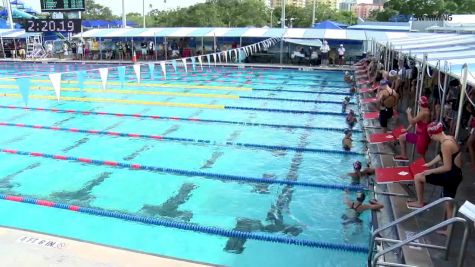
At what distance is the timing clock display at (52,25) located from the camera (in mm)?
24859

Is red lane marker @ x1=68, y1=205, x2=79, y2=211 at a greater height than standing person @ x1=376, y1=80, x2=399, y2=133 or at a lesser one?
lesser

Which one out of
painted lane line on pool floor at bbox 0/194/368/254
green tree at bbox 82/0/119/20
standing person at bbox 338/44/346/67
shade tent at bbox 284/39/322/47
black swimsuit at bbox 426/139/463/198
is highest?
green tree at bbox 82/0/119/20

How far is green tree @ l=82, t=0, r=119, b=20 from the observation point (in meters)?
72.2

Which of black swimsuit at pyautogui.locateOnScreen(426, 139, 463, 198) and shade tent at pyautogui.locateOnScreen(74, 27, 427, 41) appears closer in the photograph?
black swimsuit at pyautogui.locateOnScreen(426, 139, 463, 198)

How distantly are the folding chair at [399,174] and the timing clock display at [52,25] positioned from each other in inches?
911

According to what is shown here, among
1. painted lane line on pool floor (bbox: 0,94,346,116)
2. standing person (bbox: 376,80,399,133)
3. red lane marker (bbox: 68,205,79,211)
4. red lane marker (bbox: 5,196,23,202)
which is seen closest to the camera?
red lane marker (bbox: 68,205,79,211)

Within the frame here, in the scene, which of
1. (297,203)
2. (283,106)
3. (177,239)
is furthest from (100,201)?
(283,106)

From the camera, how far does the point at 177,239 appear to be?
566cm

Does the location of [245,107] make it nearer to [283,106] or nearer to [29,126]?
[283,106]

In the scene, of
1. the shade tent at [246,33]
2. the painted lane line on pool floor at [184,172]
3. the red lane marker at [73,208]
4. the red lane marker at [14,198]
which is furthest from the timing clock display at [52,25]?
the red lane marker at [73,208]

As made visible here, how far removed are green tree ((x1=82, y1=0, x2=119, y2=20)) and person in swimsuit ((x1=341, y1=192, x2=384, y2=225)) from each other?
239 ft

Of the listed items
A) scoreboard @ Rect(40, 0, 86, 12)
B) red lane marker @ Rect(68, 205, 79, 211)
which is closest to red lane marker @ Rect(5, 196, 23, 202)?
red lane marker @ Rect(68, 205, 79, 211)

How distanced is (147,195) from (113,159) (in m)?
1.97

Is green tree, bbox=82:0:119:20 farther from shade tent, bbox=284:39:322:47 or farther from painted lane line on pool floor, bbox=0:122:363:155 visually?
painted lane line on pool floor, bbox=0:122:363:155
